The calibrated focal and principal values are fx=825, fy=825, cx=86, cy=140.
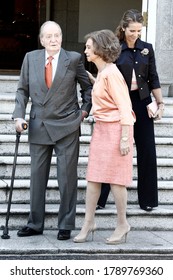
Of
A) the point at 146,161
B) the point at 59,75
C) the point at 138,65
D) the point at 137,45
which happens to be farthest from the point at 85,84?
the point at 146,161

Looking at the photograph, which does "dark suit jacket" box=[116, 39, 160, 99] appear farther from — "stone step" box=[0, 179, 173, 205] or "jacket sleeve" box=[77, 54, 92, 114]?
"stone step" box=[0, 179, 173, 205]

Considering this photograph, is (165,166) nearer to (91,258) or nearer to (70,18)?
(91,258)

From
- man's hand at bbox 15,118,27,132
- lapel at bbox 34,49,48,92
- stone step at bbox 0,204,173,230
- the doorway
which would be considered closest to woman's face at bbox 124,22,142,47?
lapel at bbox 34,49,48,92

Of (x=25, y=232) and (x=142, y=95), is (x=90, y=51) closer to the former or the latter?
(x=142, y=95)

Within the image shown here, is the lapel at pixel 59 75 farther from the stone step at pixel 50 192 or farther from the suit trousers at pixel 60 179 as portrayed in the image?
the stone step at pixel 50 192

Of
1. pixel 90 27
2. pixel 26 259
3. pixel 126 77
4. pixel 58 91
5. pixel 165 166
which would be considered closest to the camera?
pixel 26 259

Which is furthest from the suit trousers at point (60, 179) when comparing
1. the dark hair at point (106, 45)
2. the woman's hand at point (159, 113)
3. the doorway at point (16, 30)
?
the doorway at point (16, 30)

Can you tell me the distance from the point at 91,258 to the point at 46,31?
6.37ft

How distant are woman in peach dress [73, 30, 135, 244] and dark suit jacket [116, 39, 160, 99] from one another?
0.54 meters

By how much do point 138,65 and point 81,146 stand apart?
144 centimetres

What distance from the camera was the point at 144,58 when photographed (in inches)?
300

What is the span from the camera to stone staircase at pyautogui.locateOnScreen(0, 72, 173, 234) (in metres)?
7.60

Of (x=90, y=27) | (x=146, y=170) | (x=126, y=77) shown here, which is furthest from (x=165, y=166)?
(x=90, y=27)

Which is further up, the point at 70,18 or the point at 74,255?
the point at 70,18
